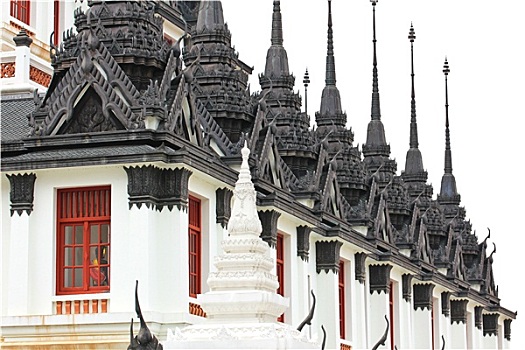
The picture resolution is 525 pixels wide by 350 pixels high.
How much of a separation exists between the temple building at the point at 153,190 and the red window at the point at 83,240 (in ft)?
0.09

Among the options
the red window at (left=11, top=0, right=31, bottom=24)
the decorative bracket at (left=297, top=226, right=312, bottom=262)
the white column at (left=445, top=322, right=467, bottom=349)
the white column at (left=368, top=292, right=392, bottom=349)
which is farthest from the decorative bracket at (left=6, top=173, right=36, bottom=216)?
the white column at (left=445, top=322, right=467, bottom=349)

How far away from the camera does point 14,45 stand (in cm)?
3466

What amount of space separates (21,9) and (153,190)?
12115 millimetres

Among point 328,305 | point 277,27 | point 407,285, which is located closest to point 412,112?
point 407,285

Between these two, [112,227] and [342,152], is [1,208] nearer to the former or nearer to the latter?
[112,227]

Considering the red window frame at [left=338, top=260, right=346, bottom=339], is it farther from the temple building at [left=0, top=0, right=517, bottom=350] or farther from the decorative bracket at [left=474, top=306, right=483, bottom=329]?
the decorative bracket at [left=474, top=306, right=483, bottom=329]

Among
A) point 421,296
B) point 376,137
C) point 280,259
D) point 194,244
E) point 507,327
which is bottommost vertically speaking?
point 507,327

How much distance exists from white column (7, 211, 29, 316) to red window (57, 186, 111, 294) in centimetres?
61

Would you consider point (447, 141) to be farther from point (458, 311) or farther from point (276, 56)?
point (276, 56)

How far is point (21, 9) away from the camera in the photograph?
1425 inches

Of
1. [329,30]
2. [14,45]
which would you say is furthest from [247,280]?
[329,30]

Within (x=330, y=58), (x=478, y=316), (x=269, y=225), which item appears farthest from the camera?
(x=478, y=316)

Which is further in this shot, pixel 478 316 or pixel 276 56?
pixel 478 316

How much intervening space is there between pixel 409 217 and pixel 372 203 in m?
5.48
